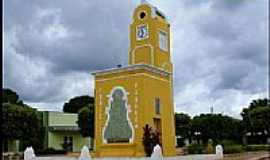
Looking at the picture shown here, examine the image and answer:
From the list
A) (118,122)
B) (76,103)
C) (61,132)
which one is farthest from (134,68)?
(76,103)

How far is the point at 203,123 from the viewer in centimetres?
3291

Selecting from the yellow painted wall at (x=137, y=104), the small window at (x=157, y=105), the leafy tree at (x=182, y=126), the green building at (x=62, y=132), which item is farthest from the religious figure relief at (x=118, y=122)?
the leafy tree at (x=182, y=126)

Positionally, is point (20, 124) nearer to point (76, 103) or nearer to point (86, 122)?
point (86, 122)

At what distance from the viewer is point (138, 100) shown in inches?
706

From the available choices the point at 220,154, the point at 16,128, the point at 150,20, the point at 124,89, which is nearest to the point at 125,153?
the point at 124,89

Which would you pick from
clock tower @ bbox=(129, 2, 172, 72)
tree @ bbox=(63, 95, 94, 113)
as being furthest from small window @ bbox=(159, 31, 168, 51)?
tree @ bbox=(63, 95, 94, 113)

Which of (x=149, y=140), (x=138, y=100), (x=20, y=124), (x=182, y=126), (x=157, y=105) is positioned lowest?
(x=149, y=140)

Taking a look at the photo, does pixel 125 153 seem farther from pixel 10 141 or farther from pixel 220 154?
pixel 10 141

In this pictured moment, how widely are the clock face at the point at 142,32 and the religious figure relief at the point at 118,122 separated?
412cm

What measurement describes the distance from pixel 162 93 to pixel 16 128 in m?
12.5

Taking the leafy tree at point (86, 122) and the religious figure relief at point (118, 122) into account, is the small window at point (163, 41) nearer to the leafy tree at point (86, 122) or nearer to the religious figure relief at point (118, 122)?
the religious figure relief at point (118, 122)

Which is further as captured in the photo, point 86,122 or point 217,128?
point 217,128

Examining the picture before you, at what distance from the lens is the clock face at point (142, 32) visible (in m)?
21.1

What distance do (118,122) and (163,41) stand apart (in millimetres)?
6000
